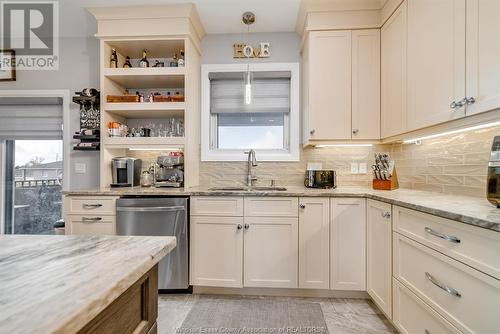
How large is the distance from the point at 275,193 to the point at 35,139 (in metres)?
2.95

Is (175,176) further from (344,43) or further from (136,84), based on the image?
(344,43)

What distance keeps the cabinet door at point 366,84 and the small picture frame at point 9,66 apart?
12.4ft

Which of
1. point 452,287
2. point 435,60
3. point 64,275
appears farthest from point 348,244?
point 64,275

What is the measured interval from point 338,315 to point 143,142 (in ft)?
7.60

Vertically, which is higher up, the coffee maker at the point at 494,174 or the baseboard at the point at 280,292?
the coffee maker at the point at 494,174

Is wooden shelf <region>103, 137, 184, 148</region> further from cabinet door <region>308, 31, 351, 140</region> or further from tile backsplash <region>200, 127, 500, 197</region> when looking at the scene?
cabinet door <region>308, 31, 351, 140</region>

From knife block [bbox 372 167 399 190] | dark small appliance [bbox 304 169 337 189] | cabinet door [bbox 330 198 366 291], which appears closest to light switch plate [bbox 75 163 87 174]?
dark small appliance [bbox 304 169 337 189]

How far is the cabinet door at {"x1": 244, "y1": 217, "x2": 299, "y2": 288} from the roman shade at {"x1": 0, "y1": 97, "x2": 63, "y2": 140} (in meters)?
2.60

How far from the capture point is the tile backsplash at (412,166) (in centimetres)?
171

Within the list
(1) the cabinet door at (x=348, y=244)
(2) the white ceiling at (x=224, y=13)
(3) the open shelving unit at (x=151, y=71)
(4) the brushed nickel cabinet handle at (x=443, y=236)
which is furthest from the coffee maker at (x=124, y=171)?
(4) the brushed nickel cabinet handle at (x=443, y=236)

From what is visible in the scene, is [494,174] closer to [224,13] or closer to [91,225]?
[224,13]

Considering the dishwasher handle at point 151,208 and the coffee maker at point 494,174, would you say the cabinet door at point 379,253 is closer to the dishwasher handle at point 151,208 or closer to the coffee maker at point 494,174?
the coffee maker at point 494,174

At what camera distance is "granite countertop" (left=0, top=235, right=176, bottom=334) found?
39cm

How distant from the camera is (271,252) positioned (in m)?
2.27
